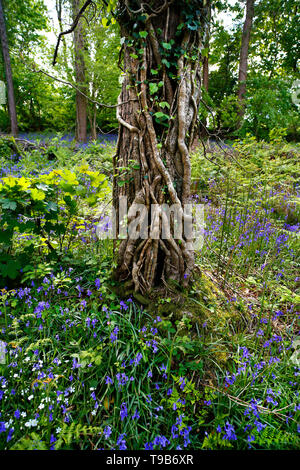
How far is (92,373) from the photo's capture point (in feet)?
5.14

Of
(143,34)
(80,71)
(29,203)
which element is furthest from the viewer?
(80,71)

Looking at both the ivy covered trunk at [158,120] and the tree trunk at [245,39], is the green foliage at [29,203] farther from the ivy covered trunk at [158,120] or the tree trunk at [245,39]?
the tree trunk at [245,39]

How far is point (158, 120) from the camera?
1718 millimetres

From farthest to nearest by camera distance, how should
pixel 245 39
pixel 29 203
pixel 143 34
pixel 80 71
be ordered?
pixel 245 39
pixel 80 71
pixel 29 203
pixel 143 34

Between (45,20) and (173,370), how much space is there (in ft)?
69.2

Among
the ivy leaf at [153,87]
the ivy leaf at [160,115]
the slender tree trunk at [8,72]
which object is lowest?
the ivy leaf at [160,115]

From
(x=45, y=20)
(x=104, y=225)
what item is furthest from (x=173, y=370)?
(x=45, y=20)

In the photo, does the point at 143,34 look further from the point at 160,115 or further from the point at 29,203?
the point at 29,203

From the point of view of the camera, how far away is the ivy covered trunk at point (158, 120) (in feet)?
5.49

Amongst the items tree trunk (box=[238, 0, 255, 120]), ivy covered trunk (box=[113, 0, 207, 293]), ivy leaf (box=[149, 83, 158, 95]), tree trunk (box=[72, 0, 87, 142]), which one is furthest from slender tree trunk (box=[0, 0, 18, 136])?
ivy leaf (box=[149, 83, 158, 95])

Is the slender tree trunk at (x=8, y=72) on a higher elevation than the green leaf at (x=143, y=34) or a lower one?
higher

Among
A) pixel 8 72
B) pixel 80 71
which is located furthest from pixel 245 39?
pixel 8 72

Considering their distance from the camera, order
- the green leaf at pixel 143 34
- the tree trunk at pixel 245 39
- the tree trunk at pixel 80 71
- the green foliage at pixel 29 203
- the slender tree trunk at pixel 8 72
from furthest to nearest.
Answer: the tree trunk at pixel 245 39
the slender tree trunk at pixel 8 72
the tree trunk at pixel 80 71
the green foliage at pixel 29 203
the green leaf at pixel 143 34

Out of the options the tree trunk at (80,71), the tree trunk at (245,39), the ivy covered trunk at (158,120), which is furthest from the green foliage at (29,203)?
the tree trunk at (245,39)
